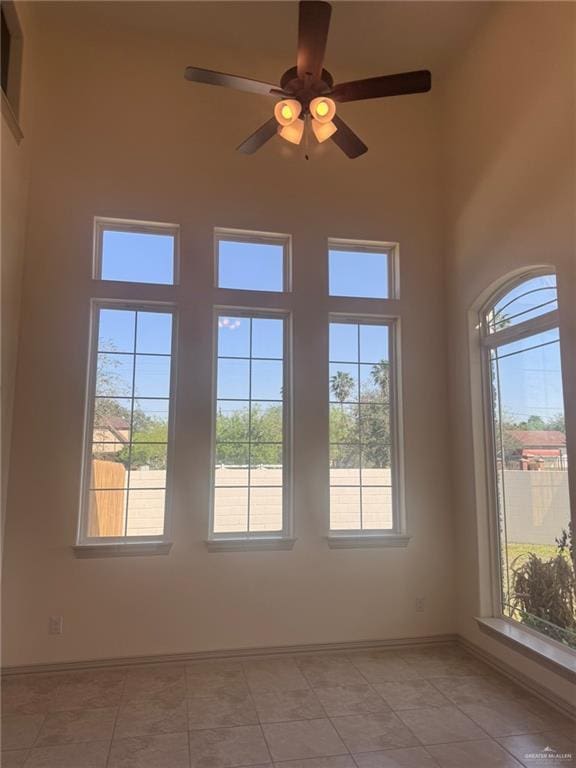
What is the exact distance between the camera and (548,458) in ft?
9.98

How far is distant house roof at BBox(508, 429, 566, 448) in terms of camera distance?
9.67 feet

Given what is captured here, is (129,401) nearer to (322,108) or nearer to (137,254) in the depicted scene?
(137,254)

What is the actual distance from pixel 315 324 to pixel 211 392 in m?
0.96

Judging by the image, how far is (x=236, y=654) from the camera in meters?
3.46

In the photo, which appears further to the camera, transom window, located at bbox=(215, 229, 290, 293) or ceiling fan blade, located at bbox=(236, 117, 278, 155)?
transom window, located at bbox=(215, 229, 290, 293)

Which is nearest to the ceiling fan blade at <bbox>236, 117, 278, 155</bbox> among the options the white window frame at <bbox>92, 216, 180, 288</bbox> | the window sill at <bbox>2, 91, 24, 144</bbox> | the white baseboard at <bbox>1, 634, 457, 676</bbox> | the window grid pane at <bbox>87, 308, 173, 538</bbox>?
the white window frame at <bbox>92, 216, 180, 288</bbox>

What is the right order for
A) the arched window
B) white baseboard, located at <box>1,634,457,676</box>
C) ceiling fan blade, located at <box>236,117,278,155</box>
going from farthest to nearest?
white baseboard, located at <box>1,634,457,676</box> < the arched window < ceiling fan blade, located at <box>236,117,278,155</box>

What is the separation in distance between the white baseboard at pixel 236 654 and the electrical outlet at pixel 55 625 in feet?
0.64

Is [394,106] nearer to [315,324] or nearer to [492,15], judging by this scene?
[492,15]

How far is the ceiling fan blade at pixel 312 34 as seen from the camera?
7.20 feet

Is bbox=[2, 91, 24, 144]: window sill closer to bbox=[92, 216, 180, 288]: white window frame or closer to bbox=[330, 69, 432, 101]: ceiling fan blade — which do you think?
bbox=[92, 216, 180, 288]: white window frame

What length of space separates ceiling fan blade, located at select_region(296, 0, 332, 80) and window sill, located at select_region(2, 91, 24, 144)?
1.85m

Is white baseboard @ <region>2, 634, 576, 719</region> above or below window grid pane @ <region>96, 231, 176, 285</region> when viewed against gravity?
below

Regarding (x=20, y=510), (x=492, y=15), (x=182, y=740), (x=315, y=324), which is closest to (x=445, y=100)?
(x=492, y=15)
